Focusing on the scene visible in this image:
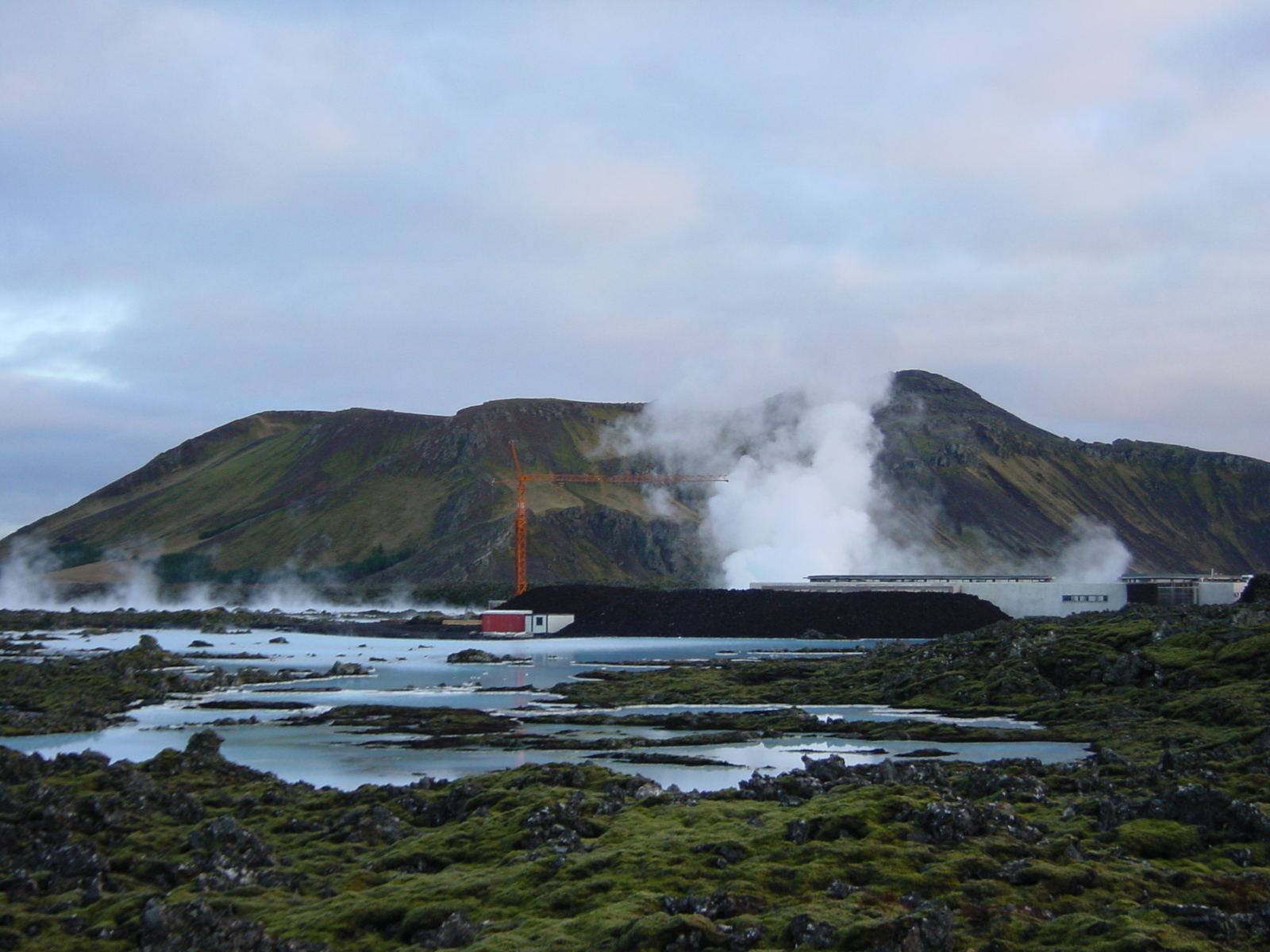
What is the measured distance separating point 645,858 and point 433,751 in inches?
883

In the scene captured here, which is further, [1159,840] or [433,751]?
[433,751]

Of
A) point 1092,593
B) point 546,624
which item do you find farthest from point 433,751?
point 1092,593

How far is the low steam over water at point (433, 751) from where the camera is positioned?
37875mm

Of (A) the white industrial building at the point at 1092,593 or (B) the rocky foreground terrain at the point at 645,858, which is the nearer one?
(B) the rocky foreground terrain at the point at 645,858

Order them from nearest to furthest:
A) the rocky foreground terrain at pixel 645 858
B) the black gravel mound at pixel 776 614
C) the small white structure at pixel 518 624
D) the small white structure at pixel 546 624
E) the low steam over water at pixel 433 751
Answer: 1. the rocky foreground terrain at pixel 645 858
2. the low steam over water at pixel 433 751
3. the black gravel mound at pixel 776 614
4. the small white structure at pixel 518 624
5. the small white structure at pixel 546 624

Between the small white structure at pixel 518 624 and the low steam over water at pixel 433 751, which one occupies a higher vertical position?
the small white structure at pixel 518 624

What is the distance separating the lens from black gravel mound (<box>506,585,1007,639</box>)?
111375mm

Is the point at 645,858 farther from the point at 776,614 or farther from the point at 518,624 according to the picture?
the point at 518,624

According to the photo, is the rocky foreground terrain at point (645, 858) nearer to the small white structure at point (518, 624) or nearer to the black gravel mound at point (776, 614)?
the black gravel mound at point (776, 614)

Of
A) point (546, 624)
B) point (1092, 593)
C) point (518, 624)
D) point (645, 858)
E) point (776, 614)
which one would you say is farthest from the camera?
point (546, 624)

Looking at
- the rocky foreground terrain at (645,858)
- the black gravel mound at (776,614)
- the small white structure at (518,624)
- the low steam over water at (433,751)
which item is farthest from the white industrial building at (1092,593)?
the rocky foreground terrain at (645,858)

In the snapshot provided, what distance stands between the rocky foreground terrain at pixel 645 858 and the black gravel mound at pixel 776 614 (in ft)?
256

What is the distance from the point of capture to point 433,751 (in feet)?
139

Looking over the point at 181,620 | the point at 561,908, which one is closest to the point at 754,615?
the point at 181,620
